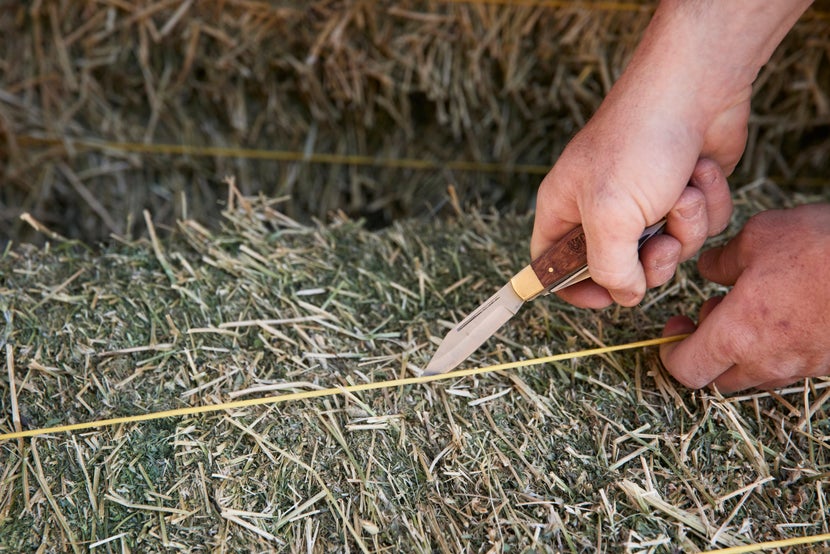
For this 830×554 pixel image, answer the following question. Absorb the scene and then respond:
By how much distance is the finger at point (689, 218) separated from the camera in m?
1.07

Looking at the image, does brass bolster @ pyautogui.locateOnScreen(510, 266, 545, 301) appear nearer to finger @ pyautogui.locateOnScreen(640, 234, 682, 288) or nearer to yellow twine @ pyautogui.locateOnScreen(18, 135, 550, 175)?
finger @ pyautogui.locateOnScreen(640, 234, 682, 288)

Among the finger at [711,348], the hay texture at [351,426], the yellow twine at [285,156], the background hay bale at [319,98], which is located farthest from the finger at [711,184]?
the yellow twine at [285,156]

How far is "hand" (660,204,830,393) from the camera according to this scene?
41.9 inches

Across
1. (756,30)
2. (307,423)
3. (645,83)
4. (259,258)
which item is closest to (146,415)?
(307,423)

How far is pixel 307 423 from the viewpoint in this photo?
1137mm

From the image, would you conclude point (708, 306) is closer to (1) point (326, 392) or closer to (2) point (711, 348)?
(2) point (711, 348)

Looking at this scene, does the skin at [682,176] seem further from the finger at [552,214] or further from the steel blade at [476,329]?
the steel blade at [476,329]

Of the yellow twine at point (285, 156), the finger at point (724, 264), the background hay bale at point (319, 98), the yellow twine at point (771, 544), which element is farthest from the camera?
the yellow twine at point (285, 156)

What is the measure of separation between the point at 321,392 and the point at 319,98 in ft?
3.83

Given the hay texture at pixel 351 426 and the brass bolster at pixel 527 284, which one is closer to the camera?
the hay texture at pixel 351 426

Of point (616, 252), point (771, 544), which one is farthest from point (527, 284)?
point (771, 544)

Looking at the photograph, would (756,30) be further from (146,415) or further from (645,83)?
(146,415)

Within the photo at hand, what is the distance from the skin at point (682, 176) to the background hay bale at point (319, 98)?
0.88m

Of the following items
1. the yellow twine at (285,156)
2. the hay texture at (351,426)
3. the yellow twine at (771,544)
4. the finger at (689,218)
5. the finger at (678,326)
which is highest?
the finger at (689,218)
